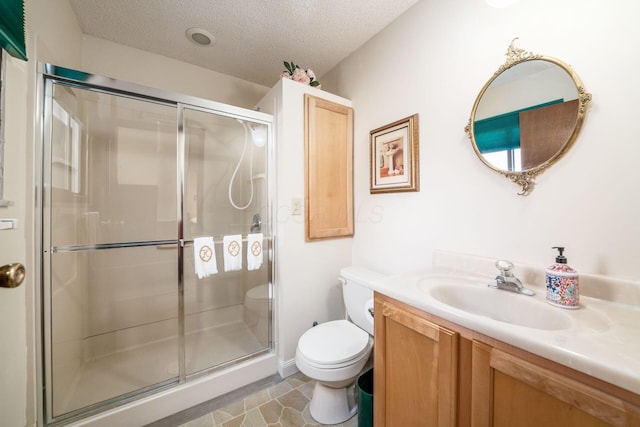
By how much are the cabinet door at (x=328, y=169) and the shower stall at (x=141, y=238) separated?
32 centimetres

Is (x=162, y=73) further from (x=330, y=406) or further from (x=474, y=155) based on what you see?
(x=330, y=406)

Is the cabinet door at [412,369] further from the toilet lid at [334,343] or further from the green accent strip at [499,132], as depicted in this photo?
the green accent strip at [499,132]

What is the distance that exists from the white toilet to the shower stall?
0.58 m

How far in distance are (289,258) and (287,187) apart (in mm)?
508

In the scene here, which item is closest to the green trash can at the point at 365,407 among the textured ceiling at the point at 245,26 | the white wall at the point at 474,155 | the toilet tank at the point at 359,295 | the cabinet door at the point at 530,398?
the toilet tank at the point at 359,295

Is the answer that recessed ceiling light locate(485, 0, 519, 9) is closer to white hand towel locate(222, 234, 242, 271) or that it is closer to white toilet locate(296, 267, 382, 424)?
white toilet locate(296, 267, 382, 424)

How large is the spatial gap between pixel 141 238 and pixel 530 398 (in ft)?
7.90

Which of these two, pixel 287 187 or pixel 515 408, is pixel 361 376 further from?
pixel 287 187

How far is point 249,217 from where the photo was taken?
1.94 meters

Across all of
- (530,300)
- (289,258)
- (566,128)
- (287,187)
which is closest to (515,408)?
(530,300)

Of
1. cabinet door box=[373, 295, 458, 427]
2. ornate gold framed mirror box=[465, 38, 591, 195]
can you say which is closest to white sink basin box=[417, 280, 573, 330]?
cabinet door box=[373, 295, 458, 427]

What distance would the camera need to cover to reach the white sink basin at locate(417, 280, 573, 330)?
2.61ft

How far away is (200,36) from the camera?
172 centimetres

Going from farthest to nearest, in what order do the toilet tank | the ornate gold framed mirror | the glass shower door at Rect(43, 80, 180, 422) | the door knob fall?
1. the toilet tank
2. the glass shower door at Rect(43, 80, 180, 422)
3. the ornate gold framed mirror
4. the door knob
